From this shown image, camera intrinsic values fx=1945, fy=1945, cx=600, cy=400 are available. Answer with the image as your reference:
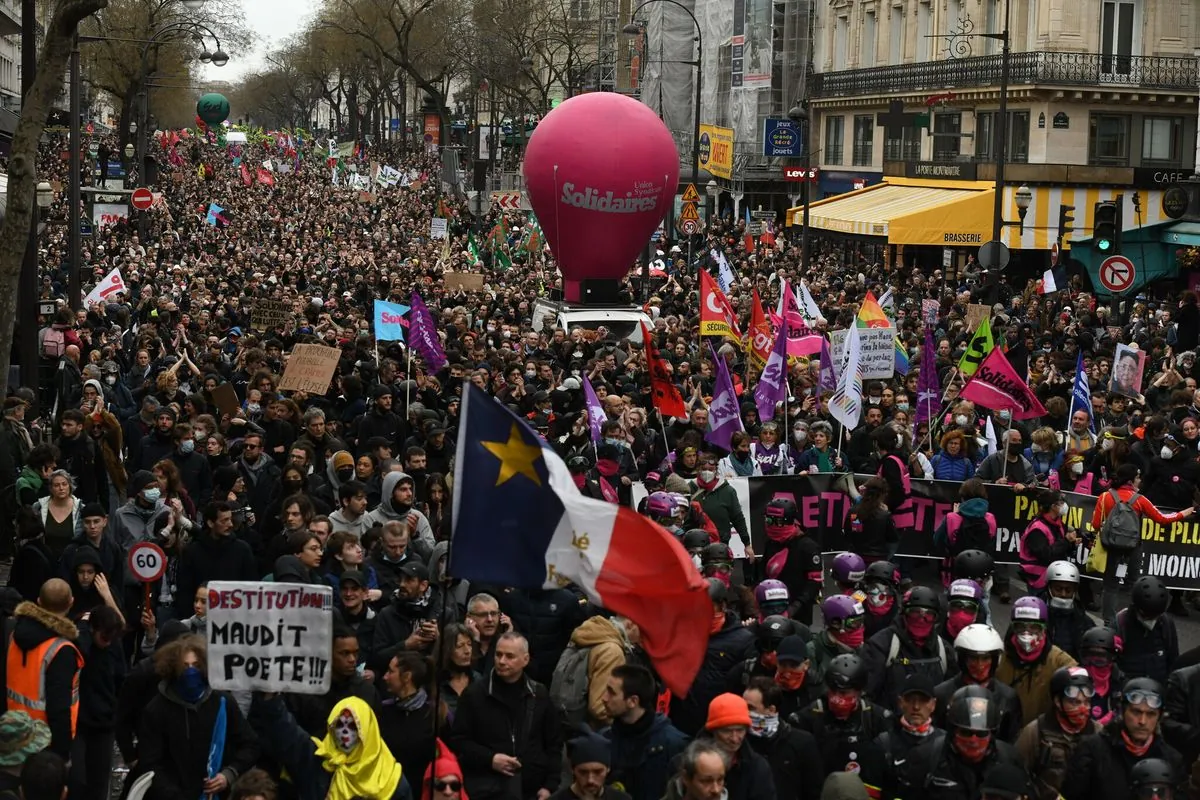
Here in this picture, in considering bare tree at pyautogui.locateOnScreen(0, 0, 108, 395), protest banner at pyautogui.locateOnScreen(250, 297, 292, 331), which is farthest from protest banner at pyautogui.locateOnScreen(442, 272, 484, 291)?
bare tree at pyautogui.locateOnScreen(0, 0, 108, 395)

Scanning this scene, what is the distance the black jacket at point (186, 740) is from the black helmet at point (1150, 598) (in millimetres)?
4474

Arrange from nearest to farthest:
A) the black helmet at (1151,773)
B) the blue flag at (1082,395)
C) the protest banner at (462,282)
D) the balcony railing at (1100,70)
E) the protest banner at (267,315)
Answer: the black helmet at (1151,773) < the blue flag at (1082,395) < the protest banner at (267,315) < the protest banner at (462,282) < the balcony railing at (1100,70)

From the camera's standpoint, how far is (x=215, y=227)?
5031 centimetres

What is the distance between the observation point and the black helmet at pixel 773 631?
28.2 ft

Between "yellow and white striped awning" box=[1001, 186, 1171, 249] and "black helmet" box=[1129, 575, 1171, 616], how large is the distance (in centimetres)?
3013

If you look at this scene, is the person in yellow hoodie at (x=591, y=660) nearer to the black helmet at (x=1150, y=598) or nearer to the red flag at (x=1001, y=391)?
the black helmet at (x=1150, y=598)

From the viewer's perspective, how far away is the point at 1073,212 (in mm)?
39969

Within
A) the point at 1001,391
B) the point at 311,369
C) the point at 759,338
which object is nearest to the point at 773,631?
the point at 1001,391

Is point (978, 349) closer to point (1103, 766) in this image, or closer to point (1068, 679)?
point (1068, 679)

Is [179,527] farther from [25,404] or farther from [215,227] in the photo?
[215,227]

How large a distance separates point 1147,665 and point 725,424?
6585 millimetres

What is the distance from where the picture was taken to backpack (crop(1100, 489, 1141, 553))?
12.6 m

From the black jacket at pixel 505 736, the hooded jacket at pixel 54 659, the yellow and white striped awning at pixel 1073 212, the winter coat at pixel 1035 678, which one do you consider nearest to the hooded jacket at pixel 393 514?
the hooded jacket at pixel 54 659

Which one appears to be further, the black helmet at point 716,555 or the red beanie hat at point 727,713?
the black helmet at point 716,555
